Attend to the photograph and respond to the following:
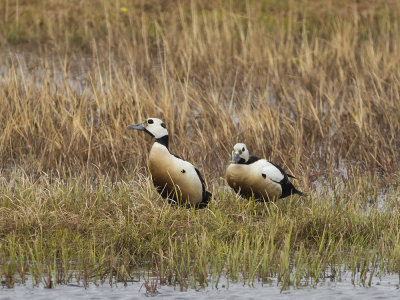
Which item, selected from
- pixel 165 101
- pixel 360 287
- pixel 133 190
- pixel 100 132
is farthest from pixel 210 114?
pixel 360 287

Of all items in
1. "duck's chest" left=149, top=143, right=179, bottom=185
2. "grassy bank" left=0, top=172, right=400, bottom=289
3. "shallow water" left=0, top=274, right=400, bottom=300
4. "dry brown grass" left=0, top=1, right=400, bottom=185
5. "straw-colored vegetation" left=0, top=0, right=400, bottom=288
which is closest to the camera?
"shallow water" left=0, top=274, right=400, bottom=300

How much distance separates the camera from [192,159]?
891cm

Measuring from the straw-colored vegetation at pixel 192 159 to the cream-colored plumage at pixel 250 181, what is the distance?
131 millimetres

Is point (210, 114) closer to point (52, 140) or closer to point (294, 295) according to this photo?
point (52, 140)

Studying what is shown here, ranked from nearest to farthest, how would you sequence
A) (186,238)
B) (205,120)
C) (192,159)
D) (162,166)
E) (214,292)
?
(214,292)
(186,238)
(162,166)
(192,159)
(205,120)

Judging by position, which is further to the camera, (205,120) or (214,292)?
(205,120)

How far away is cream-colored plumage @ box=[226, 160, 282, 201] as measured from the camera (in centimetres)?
684

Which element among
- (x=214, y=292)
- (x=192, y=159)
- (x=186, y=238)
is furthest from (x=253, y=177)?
(x=192, y=159)

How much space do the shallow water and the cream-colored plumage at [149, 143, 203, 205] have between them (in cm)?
143

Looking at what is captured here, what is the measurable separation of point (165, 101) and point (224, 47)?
3.70 metres

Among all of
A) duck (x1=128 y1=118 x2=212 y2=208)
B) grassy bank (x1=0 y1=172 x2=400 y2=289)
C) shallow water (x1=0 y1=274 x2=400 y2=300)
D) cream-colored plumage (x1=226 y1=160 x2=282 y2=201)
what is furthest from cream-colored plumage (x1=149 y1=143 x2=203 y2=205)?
shallow water (x1=0 y1=274 x2=400 y2=300)

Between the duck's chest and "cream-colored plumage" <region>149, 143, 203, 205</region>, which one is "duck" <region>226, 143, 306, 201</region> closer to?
"cream-colored plumage" <region>149, 143, 203, 205</region>

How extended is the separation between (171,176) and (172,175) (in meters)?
0.01

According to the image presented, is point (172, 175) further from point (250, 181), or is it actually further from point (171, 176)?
point (250, 181)
